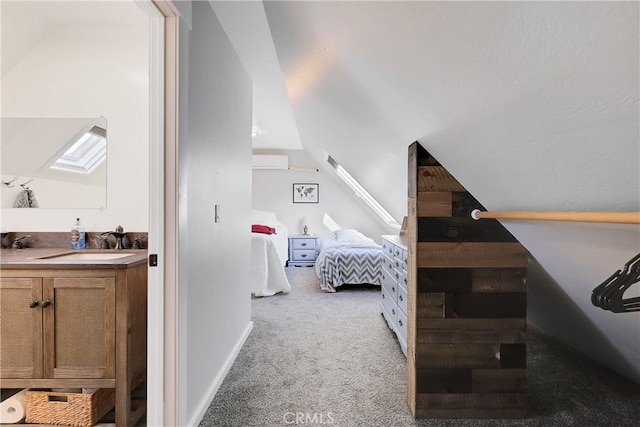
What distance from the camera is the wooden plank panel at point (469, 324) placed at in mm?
1608

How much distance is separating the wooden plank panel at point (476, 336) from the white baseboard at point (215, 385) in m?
1.15

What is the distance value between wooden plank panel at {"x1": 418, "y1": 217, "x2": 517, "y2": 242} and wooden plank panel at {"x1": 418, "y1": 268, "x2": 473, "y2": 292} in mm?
160

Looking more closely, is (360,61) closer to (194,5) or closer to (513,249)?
(194,5)

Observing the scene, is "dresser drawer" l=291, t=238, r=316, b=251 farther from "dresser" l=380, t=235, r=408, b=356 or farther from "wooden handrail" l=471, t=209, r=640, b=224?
"wooden handrail" l=471, t=209, r=640, b=224

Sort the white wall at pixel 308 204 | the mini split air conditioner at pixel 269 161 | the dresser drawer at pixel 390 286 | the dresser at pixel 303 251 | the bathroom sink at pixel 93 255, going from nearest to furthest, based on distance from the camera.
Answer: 1. the bathroom sink at pixel 93 255
2. the dresser drawer at pixel 390 286
3. the dresser at pixel 303 251
4. the mini split air conditioner at pixel 269 161
5. the white wall at pixel 308 204

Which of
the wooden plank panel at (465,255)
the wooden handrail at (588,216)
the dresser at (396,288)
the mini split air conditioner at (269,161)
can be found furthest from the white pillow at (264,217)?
the wooden handrail at (588,216)

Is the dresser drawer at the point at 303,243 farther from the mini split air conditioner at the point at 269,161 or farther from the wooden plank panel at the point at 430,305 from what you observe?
the wooden plank panel at the point at 430,305

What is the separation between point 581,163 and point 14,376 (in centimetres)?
245

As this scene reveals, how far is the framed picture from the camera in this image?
619cm

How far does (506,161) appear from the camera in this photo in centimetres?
116

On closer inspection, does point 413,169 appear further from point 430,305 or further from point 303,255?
point 303,255

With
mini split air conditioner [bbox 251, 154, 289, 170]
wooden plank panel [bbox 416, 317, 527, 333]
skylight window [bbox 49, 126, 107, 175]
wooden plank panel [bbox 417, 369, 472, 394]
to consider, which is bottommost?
wooden plank panel [bbox 417, 369, 472, 394]

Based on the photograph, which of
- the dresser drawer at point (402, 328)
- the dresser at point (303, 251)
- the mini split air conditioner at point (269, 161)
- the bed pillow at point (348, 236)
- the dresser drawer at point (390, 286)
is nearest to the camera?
the dresser drawer at point (402, 328)

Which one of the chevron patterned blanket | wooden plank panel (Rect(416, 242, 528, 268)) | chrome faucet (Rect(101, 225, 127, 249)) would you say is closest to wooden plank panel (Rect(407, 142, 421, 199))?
wooden plank panel (Rect(416, 242, 528, 268))
